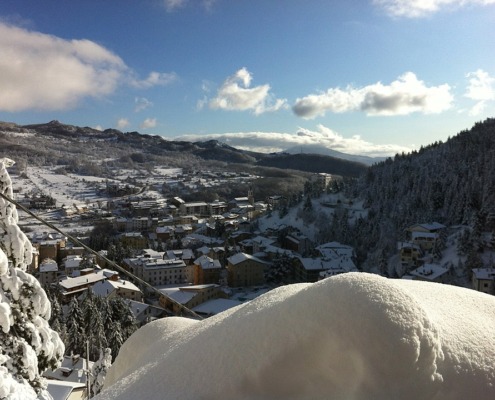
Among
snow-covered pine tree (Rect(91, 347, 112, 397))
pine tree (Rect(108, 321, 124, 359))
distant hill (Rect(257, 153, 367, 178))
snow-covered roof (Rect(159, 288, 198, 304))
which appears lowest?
snow-covered roof (Rect(159, 288, 198, 304))

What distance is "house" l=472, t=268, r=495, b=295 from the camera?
1108 inches

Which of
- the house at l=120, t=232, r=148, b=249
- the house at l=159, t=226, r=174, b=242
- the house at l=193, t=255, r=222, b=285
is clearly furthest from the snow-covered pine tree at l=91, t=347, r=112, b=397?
the house at l=159, t=226, r=174, b=242

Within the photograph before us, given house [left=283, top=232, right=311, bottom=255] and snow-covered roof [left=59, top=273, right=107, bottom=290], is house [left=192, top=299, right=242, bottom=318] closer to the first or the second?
snow-covered roof [left=59, top=273, right=107, bottom=290]

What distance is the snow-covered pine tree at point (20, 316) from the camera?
4.54 m

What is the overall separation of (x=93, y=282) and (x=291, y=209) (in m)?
36.9

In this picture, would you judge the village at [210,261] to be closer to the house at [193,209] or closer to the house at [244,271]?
the house at [244,271]

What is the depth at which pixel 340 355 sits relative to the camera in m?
2.15

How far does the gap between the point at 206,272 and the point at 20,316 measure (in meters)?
33.8

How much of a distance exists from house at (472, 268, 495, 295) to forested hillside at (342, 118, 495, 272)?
718cm

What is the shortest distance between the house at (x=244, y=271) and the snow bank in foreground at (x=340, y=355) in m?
35.8

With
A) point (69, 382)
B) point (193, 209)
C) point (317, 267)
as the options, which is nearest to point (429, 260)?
point (317, 267)

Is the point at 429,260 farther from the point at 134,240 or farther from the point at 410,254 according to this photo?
the point at 134,240

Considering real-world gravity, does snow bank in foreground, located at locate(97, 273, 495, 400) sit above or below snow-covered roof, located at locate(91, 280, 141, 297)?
above

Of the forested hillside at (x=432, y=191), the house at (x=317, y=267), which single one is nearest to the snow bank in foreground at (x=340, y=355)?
the house at (x=317, y=267)
